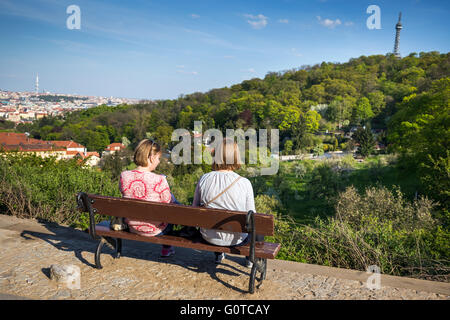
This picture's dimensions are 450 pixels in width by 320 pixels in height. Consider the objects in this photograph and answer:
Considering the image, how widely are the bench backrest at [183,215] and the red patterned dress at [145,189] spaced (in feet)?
0.69

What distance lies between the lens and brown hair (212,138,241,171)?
3428mm

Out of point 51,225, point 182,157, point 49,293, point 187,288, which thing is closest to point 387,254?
point 187,288

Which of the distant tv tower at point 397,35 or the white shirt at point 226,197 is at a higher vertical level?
the distant tv tower at point 397,35

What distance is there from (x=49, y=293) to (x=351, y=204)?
12.3 m

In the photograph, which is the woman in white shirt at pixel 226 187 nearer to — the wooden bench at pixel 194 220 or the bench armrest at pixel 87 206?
the wooden bench at pixel 194 220

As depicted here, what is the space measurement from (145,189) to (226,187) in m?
0.89

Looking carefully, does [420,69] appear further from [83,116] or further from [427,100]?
[83,116]

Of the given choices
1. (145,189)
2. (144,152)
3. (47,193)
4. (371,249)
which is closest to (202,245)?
(145,189)

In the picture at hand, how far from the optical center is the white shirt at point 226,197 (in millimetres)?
3369

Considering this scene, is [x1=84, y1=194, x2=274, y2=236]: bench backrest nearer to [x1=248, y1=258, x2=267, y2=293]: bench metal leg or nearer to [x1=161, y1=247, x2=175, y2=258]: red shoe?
[x1=248, y1=258, x2=267, y2=293]: bench metal leg

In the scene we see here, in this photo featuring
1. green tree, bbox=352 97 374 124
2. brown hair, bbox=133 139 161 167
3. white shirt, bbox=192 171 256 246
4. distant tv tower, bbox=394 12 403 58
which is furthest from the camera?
distant tv tower, bbox=394 12 403 58

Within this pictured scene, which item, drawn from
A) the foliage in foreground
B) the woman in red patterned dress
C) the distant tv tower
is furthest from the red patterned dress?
the distant tv tower

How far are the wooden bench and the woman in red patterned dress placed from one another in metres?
0.10

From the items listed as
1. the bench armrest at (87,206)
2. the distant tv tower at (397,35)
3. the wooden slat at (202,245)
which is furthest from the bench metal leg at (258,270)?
the distant tv tower at (397,35)
